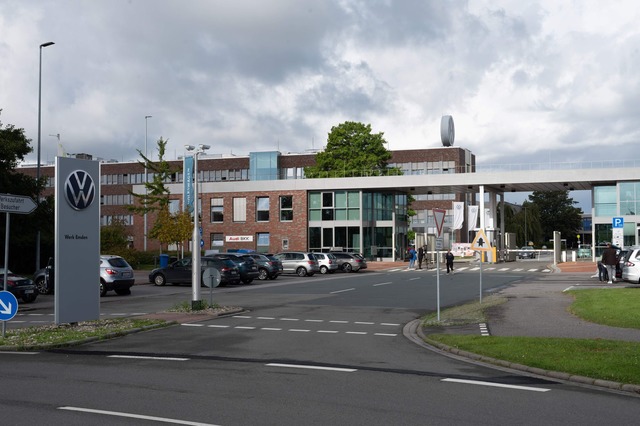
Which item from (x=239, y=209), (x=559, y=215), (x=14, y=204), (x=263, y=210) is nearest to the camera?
(x=14, y=204)

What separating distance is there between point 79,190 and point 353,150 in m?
58.6

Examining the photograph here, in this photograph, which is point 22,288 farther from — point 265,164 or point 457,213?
point 265,164

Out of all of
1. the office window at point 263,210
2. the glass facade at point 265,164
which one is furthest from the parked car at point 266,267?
the glass facade at point 265,164

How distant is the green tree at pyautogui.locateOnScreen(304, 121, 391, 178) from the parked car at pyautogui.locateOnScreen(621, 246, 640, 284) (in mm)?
45678

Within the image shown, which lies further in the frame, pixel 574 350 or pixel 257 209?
pixel 257 209

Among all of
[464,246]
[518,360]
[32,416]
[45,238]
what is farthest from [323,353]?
[464,246]

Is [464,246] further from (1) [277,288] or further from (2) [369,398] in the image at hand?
(2) [369,398]

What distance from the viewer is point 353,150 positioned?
74562 mm

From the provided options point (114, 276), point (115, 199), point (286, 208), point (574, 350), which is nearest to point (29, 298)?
point (114, 276)

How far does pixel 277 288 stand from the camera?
3328 cm

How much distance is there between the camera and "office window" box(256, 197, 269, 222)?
230 ft

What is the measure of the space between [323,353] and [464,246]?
5796 centimetres

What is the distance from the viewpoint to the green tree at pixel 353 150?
7388 centimetres

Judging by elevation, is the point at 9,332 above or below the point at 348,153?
below
